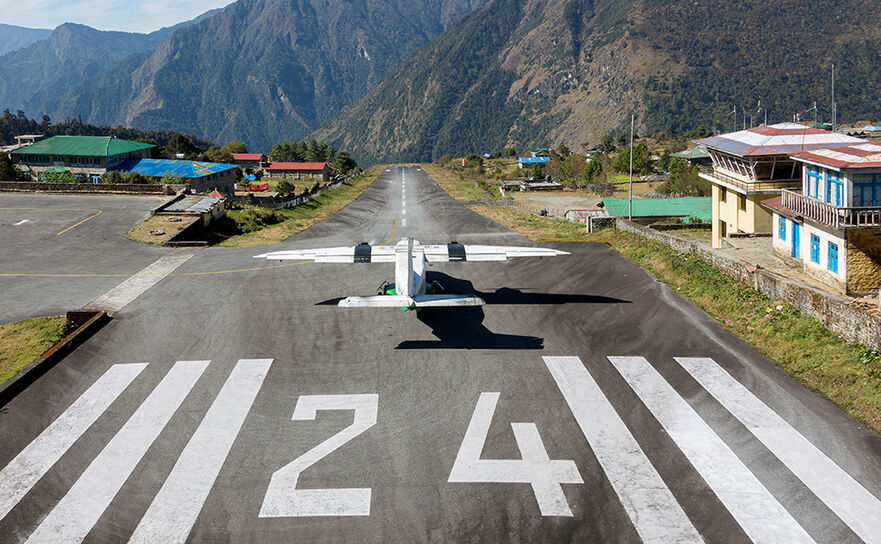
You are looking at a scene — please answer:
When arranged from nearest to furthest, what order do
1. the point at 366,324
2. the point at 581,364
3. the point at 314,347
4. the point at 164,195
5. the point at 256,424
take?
the point at 256,424, the point at 581,364, the point at 314,347, the point at 366,324, the point at 164,195

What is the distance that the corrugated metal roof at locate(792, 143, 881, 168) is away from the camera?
38.3 m

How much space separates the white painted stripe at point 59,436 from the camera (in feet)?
70.5

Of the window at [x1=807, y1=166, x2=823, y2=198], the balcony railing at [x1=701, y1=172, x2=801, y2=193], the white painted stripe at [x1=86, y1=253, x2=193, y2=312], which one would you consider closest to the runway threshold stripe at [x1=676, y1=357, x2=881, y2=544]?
the window at [x1=807, y1=166, x2=823, y2=198]

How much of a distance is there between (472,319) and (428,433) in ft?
44.2

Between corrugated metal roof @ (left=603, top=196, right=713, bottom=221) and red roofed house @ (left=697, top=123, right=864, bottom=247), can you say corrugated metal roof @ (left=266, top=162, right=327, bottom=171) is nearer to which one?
corrugated metal roof @ (left=603, top=196, right=713, bottom=221)

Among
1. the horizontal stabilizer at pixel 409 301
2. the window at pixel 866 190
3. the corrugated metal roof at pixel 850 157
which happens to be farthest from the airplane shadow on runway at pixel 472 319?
the corrugated metal roof at pixel 850 157

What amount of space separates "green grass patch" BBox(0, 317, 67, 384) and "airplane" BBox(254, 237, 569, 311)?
468 inches

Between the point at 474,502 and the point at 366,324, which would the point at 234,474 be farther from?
the point at 366,324

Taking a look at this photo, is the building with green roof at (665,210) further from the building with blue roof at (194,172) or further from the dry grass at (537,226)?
the building with blue roof at (194,172)

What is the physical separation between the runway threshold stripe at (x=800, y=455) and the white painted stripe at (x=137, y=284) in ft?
106

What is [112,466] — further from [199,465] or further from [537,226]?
[537,226]

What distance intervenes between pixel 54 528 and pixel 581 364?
69.7 ft

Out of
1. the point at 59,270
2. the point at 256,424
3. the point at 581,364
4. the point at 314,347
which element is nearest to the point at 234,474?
the point at 256,424

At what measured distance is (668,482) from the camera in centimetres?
2138
